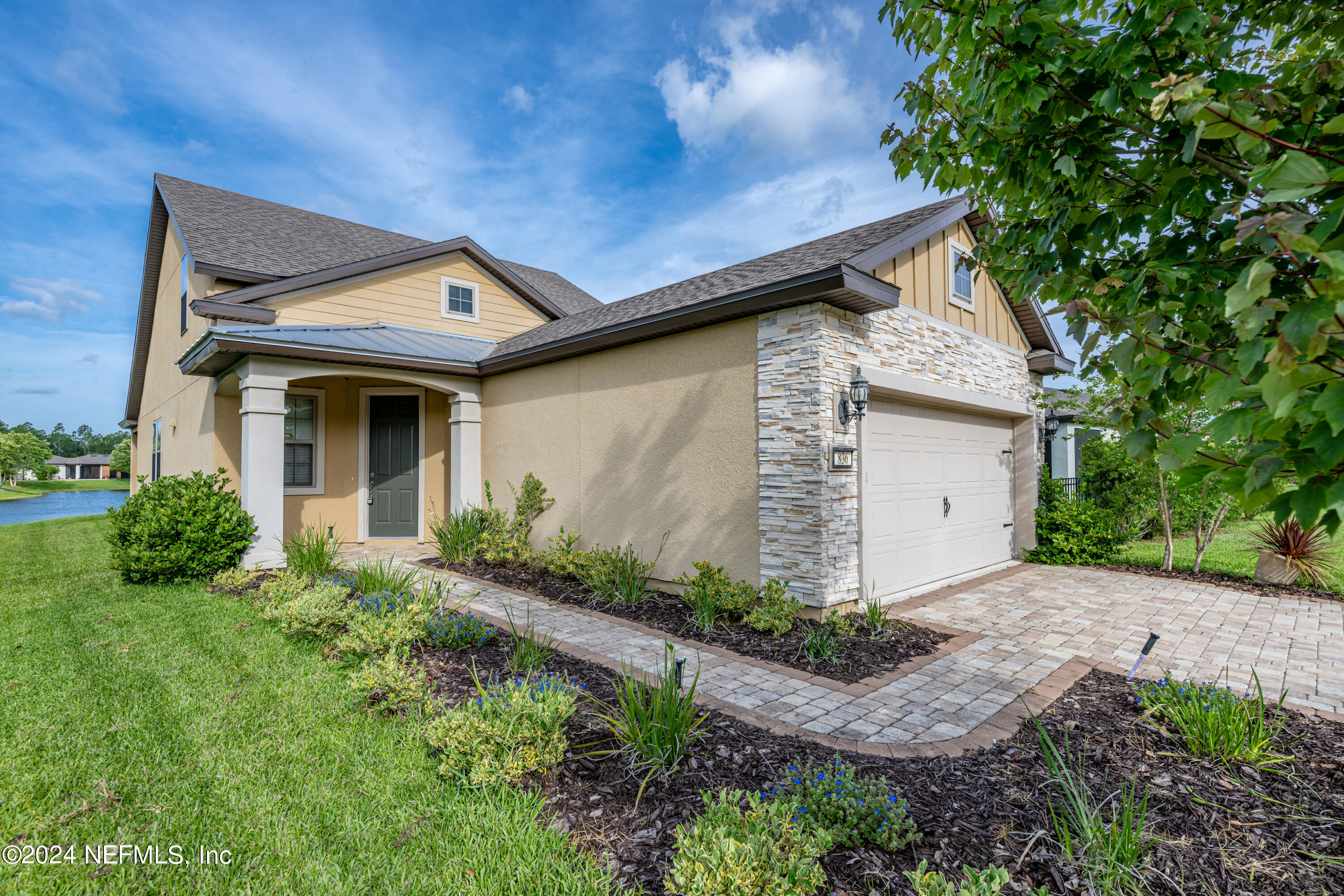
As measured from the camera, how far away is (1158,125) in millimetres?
2082

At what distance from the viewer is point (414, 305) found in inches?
446

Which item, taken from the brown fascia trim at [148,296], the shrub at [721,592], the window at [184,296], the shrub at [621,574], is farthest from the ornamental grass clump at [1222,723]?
the brown fascia trim at [148,296]

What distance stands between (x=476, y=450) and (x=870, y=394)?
22.0ft

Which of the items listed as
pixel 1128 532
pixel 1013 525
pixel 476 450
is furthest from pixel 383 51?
pixel 1128 532

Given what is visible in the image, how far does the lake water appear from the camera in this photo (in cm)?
2119

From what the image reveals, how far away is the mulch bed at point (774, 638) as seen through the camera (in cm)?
483

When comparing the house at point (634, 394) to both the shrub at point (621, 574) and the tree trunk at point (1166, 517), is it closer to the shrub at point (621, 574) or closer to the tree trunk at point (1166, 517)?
the shrub at point (621, 574)

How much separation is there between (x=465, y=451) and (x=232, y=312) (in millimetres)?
3904

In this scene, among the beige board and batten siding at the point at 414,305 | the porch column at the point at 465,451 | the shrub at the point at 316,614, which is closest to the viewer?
the shrub at the point at 316,614

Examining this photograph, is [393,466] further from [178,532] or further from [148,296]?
[148,296]

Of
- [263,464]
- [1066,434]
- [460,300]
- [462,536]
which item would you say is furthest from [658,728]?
[1066,434]

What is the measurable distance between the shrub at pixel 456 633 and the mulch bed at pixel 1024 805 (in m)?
1.73

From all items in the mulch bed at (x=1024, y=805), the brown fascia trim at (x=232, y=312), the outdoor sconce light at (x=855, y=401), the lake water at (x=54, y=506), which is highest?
the brown fascia trim at (x=232, y=312)

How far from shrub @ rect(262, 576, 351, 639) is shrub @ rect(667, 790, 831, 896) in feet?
13.3
